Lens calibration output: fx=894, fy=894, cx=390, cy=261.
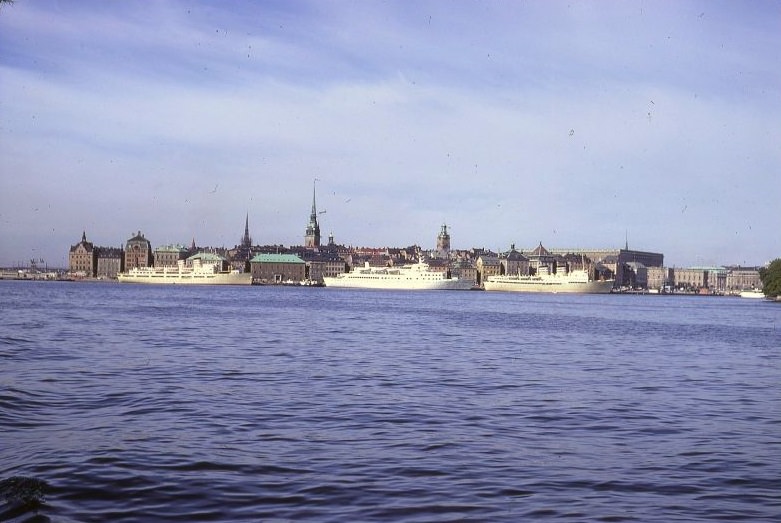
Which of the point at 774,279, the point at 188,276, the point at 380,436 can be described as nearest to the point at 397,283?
the point at 188,276

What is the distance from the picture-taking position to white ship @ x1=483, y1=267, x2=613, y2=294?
158 meters

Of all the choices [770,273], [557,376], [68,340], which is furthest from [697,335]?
[770,273]

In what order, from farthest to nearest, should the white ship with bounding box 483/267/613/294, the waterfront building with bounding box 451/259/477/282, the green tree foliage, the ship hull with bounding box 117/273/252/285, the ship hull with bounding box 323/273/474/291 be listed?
the waterfront building with bounding box 451/259/477/282
the ship hull with bounding box 117/273/252/285
the white ship with bounding box 483/267/613/294
the ship hull with bounding box 323/273/474/291
the green tree foliage

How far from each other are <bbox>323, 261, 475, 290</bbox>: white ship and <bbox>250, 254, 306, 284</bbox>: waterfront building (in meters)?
27.2

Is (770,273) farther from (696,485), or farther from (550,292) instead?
(696,485)

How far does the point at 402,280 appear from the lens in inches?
6166

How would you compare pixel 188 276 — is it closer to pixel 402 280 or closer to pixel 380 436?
pixel 402 280

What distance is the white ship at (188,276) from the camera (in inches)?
6631

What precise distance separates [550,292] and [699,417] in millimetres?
151818

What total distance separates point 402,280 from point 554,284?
1083 inches

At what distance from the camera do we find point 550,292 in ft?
537

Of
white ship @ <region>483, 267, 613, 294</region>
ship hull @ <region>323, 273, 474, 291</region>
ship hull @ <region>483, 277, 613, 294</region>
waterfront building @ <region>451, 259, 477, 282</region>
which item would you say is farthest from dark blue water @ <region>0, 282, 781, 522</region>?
waterfront building @ <region>451, 259, 477, 282</region>

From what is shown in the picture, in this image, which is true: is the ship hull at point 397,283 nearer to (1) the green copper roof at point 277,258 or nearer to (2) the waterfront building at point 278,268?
(2) the waterfront building at point 278,268

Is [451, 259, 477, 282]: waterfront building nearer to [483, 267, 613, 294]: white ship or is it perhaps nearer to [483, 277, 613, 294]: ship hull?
[483, 267, 613, 294]: white ship
